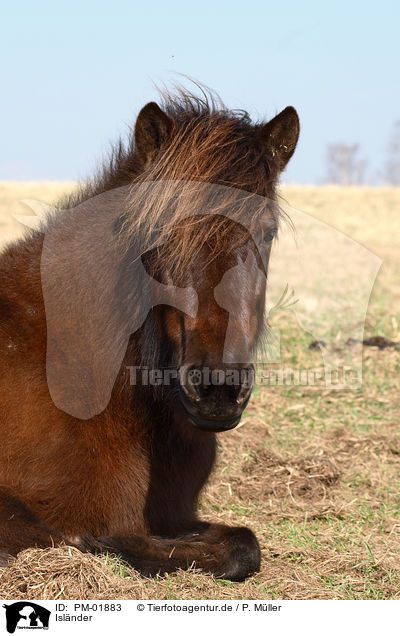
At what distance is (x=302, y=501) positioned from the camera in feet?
15.5

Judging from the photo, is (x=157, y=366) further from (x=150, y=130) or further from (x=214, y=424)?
(x=150, y=130)

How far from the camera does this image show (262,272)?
318cm

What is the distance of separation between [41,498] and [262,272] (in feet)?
5.01

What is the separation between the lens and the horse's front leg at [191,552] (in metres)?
3.32

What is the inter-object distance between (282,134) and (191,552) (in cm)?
217

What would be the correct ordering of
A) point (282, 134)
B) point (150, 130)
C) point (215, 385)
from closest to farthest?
point (215, 385) → point (150, 130) → point (282, 134)

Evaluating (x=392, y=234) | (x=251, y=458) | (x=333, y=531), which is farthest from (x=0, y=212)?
(x=333, y=531)

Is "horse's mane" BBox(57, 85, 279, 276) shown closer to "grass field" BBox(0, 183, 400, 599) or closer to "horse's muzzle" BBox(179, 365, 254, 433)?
"horse's muzzle" BBox(179, 365, 254, 433)

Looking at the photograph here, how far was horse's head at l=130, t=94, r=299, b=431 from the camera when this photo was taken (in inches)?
110

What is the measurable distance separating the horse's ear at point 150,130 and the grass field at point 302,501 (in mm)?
1944
